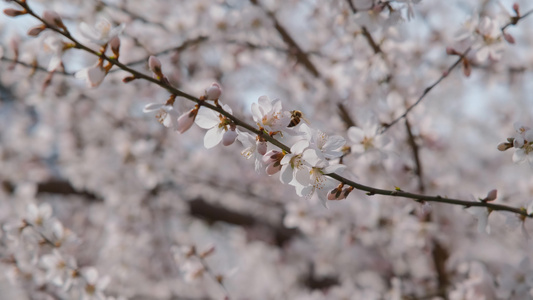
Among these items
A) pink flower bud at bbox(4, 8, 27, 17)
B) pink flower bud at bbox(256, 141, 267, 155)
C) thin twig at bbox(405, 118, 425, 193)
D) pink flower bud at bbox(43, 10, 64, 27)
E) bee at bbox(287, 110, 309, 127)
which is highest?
thin twig at bbox(405, 118, 425, 193)

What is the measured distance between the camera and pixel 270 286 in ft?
16.0

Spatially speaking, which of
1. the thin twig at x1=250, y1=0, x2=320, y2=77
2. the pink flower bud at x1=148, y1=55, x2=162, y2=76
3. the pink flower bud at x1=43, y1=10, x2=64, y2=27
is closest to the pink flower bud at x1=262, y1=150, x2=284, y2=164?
the pink flower bud at x1=148, y1=55, x2=162, y2=76

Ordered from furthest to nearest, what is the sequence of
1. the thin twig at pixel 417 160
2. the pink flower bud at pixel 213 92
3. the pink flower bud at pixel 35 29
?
1. the thin twig at pixel 417 160
2. the pink flower bud at pixel 35 29
3. the pink flower bud at pixel 213 92

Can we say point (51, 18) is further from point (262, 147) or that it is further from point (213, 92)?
point (262, 147)

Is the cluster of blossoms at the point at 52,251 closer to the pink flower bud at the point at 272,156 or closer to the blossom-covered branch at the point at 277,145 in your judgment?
the blossom-covered branch at the point at 277,145

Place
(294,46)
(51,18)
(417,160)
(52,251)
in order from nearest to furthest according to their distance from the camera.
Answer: (51,18), (52,251), (417,160), (294,46)

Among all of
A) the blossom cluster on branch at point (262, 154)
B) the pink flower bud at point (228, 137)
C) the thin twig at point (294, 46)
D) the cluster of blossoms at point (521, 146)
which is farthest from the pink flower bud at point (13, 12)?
the thin twig at point (294, 46)

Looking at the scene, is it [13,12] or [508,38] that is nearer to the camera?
[13,12]

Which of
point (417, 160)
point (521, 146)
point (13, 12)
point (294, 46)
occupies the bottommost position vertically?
point (521, 146)

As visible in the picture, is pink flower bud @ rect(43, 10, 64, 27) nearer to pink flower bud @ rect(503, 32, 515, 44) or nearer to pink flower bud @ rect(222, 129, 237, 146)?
pink flower bud @ rect(222, 129, 237, 146)

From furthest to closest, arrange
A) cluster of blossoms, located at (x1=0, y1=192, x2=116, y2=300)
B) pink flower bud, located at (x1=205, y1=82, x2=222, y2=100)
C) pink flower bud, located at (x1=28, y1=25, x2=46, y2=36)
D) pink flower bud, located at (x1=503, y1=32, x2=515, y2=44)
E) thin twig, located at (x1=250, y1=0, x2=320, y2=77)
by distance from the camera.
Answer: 1. thin twig, located at (x1=250, y1=0, x2=320, y2=77)
2. cluster of blossoms, located at (x1=0, y1=192, x2=116, y2=300)
3. pink flower bud, located at (x1=503, y1=32, x2=515, y2=44)
4. pink flower bud, located at (x1=28, y1=25, x2=46, y2=36)
5. pink flower bud, located at (x1=205, y1=82, x2=222, y2=100)

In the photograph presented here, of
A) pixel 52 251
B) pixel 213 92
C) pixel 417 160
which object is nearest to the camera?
pixel 213 92

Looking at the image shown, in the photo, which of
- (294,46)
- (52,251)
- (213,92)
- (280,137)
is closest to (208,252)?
(52,251)

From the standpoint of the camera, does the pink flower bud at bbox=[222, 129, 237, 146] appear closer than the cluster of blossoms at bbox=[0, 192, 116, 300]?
Yes
